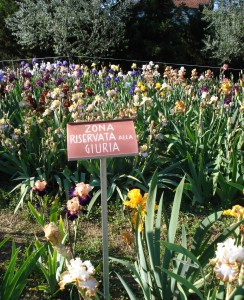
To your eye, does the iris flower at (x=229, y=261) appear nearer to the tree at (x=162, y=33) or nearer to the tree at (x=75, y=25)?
the tree at (x=75, y=25)

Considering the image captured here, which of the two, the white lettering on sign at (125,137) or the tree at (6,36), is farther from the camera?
the tree at (6,36)

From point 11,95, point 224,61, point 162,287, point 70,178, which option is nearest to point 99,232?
point 70,178

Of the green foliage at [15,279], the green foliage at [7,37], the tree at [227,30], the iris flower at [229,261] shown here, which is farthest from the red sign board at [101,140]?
the green foliage at [7,37]

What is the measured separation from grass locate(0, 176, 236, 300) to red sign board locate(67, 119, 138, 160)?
0.88 metres

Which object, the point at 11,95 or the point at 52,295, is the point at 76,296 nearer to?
the point at 52,295

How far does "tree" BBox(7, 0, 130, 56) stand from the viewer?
12.0 metres

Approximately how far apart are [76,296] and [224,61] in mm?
12112

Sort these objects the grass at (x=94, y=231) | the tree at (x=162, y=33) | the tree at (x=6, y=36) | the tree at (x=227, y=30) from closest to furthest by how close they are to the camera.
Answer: the grass at (x=94, y=231)
the tree at (x=227, y=30)
the tree at (x=162, y=33)
the tree at (x=6, y=36)

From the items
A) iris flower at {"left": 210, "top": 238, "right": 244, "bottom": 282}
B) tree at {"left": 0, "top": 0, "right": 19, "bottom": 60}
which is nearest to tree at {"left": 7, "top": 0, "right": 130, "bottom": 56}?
tree at {"left": 0, "top": 0, "right": 19, "bottom": 60}

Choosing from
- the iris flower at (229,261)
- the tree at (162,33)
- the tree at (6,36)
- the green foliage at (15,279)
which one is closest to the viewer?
the iris flower at (229,261)

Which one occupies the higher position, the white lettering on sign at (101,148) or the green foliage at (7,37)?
the green foliage at (7,37)

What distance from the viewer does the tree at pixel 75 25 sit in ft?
39.3

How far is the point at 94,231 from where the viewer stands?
9.51 feet

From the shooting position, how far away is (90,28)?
12438mm
